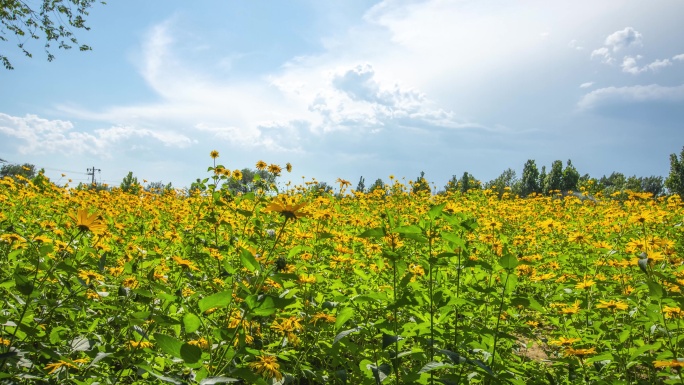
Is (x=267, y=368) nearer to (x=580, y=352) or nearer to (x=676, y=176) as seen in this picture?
(x=580, y=352)

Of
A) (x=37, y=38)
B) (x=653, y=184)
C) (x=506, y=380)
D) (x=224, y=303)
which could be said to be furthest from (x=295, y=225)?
(x=653, y=184)

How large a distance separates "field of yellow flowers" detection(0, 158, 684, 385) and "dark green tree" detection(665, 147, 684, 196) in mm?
39375

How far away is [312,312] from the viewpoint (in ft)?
6.42

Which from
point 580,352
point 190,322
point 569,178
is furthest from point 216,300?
point 569,178

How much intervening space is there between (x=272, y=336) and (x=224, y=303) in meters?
1.66

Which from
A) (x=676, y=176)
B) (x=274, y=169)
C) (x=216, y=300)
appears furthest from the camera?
(x=676, y=176)

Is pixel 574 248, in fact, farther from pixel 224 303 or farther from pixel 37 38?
pixel 37 38

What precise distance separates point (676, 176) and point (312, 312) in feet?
144

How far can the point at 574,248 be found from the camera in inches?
188

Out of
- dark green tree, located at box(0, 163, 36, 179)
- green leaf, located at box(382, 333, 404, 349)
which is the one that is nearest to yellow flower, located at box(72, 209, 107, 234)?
green leaf, located at box(382, 333, 404, 349)

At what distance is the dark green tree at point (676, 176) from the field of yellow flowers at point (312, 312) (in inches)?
1550

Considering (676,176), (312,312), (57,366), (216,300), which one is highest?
(676,176)

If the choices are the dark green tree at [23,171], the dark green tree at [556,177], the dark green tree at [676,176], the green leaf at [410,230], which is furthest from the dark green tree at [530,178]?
the green leaf at [410,230]

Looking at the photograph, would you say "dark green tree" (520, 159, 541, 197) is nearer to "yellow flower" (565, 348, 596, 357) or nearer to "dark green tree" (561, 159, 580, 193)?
"dark green tree" (561, 159, 580, 193)
